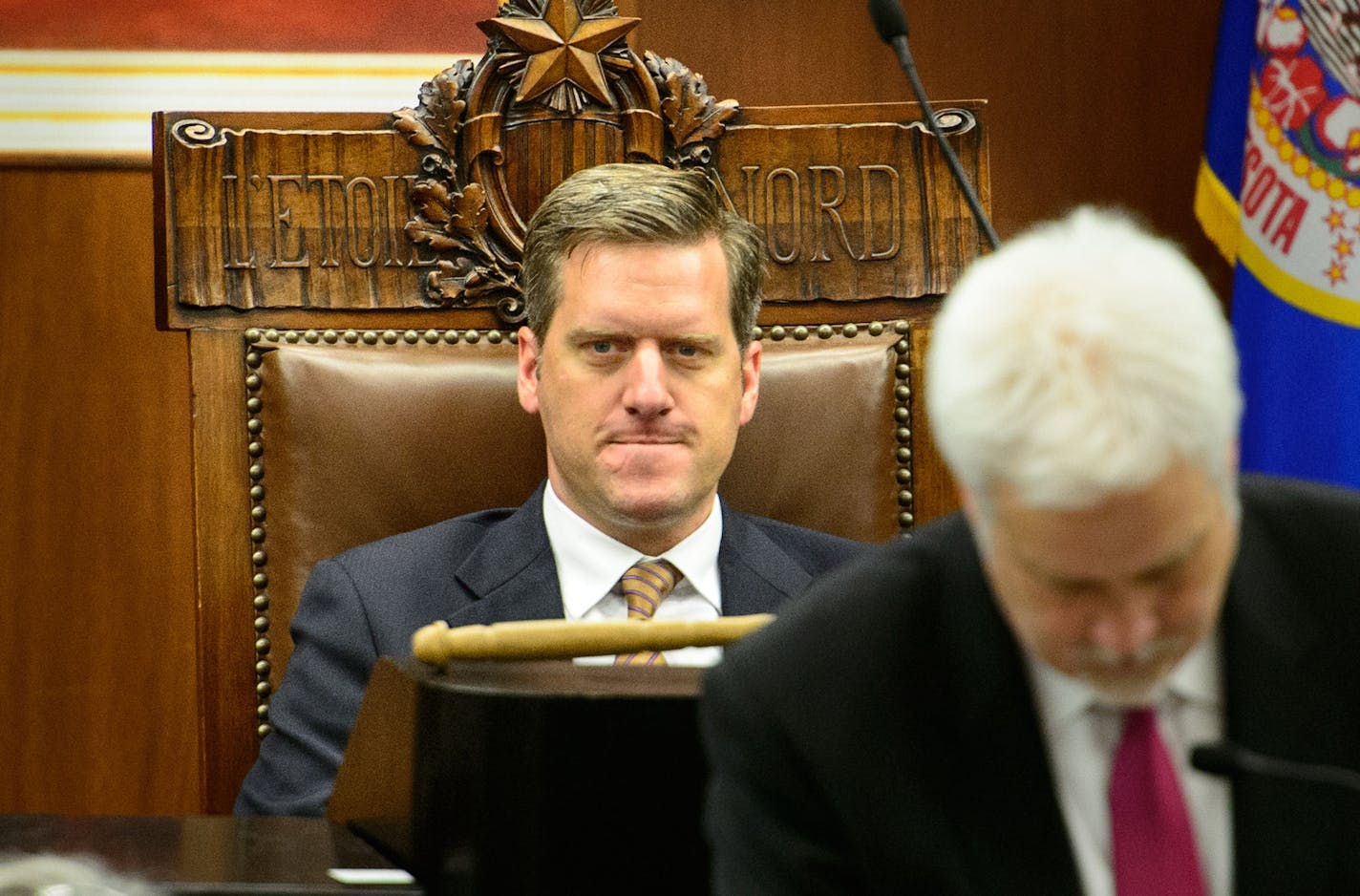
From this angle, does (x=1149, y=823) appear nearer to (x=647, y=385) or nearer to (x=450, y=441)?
(x=647, y=385)

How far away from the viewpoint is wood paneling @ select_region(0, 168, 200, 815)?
9.01ft

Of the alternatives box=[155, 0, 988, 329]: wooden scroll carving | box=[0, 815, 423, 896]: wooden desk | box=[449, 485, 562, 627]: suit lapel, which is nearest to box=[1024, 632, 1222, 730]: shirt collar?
box=[0, 815, 423, 896]: wooden desk

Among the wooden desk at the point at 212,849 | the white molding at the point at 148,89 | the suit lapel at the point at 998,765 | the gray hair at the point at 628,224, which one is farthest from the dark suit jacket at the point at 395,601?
the white molding at the point at 148,89

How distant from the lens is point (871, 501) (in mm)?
2076

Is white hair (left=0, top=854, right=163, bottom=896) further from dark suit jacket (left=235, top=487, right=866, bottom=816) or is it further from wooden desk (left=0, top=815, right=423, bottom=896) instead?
dark suit jacket (left=235, top=487, right=866, bottom=816)

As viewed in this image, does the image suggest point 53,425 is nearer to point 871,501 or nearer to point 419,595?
point 419,595

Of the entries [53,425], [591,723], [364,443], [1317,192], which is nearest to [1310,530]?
[591,723]

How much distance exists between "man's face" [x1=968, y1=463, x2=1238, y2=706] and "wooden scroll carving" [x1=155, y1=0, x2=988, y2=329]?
4.08ft

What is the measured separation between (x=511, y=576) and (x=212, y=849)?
718 mm

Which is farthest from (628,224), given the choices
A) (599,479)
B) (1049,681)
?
(1049,681)

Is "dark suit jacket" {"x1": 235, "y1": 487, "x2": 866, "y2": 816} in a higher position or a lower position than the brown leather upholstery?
lower

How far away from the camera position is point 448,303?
2064 mm

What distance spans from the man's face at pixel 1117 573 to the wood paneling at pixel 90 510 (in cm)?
216

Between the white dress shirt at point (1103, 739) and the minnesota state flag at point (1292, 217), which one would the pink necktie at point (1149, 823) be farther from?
the minnesota state flag at point (1292, 217)
